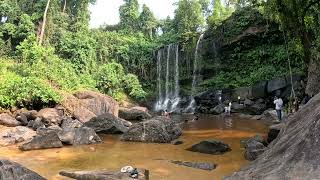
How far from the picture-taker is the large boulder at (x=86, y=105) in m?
23.8

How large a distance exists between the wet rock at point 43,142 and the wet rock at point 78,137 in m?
0.55

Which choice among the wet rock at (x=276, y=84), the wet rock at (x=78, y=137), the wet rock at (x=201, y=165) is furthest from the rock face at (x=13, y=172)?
the wet rock at (x=276, y=84)

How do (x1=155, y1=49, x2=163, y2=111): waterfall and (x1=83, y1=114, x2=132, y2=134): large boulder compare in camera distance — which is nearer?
(x1=83, y1=114, x2=132, y2=134): large boulder

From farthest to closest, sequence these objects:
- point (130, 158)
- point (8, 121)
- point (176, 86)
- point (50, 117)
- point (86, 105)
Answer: point (176, 86) → point (86, 105) → point (50, 117) → point (8, 121) → point (130, 158)

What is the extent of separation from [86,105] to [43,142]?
1229cm

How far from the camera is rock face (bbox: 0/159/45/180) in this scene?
701 cm

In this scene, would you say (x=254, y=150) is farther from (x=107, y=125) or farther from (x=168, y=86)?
(x=168, y=86)

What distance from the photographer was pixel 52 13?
3806 centimetres

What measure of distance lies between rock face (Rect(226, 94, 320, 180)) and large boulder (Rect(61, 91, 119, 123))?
59.8 ft

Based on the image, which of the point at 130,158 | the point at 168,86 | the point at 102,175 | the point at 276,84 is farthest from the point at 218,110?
the point at 102,175

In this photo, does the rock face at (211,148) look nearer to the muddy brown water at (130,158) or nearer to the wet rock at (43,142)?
the muddy brown water at (130,158)

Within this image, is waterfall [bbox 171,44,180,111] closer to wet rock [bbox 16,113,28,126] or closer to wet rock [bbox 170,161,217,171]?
wet rock [bbox 16,113,28,126]

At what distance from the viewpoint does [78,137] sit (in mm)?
14398

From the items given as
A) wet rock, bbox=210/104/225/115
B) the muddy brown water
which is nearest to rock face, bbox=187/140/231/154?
the muddy brown water
